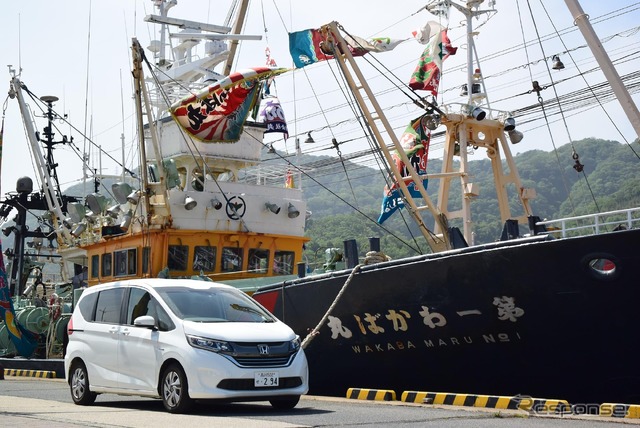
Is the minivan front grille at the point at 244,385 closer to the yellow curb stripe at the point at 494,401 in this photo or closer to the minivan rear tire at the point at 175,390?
the minivan rear tire at the point at 175,390

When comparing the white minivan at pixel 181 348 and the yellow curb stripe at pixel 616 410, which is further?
the white minivan at pixel 181 348

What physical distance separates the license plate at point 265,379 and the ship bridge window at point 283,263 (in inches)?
465

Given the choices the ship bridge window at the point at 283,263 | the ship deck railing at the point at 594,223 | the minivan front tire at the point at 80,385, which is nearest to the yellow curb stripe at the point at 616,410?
the ship deck railing at the point at 594,223

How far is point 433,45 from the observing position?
899 inches

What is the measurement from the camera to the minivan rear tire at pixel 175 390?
1030 cm

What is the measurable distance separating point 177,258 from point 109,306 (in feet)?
29.8

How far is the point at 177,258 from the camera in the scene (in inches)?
831

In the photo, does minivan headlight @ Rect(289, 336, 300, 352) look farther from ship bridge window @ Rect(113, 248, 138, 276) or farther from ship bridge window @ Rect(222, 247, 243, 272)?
ship bridge window @ Rect(113, 248, 138, 276)

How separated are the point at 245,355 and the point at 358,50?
11818 mm

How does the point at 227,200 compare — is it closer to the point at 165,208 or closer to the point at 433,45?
the point at 165,208

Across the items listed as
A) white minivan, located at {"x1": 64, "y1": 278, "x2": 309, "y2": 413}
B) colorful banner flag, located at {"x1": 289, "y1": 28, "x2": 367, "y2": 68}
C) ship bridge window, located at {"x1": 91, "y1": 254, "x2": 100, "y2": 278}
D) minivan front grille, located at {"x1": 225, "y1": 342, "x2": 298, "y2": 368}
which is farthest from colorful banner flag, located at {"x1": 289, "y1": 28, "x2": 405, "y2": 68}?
minivan front grille, located at {"x1": 225, "y1": 342, "x2": 298, "y2": 368}

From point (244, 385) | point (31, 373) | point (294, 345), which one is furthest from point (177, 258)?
point (244, 385)

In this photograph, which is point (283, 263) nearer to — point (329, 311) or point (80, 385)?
point (329, 311)

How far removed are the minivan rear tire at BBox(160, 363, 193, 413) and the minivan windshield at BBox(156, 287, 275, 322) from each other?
0.69 meters
